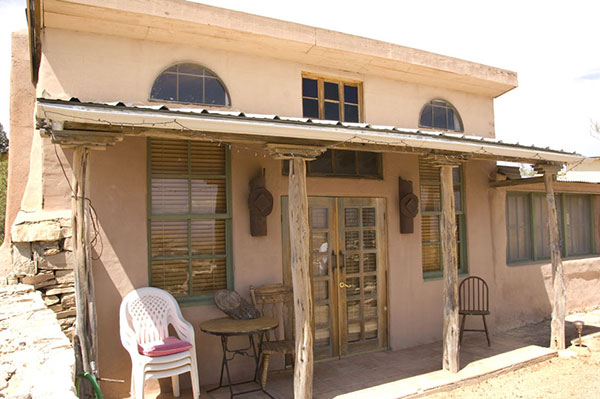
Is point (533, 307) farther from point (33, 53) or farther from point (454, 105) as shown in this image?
point (33, 53)

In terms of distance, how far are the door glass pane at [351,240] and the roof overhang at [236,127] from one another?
1.54 m

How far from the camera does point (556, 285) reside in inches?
270

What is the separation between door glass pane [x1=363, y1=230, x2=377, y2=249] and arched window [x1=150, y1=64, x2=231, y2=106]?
8.69 ft

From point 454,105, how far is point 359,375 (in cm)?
469

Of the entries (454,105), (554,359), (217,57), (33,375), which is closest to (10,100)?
Answer: (217,57)

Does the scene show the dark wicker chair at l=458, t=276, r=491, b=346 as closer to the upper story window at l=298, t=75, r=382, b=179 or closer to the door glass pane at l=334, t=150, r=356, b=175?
the upper story window at l=298, t=75, r=382, b=179

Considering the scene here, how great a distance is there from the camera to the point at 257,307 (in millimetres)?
5629

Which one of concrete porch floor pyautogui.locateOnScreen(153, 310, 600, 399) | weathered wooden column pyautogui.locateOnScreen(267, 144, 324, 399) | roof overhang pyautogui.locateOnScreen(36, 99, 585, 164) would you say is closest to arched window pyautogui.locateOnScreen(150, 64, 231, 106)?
roof overhang pyautogui.locateOnScreen(36, 99, 585, 164)

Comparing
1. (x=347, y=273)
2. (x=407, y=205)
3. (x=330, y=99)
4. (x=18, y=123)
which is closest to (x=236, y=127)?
(x=330, y=99)

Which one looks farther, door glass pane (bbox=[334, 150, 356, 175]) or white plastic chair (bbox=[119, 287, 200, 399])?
door glass pane (bbox=[334, 150, 356, 175])

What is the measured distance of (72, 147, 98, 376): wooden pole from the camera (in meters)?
3.89

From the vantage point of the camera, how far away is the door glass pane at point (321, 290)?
624 cm

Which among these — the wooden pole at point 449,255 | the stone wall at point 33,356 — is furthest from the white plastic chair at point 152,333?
the wooden pole at point 449,255

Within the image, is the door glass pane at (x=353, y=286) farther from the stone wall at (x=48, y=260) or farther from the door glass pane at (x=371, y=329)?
the stone wall at (x=48, y=260)
